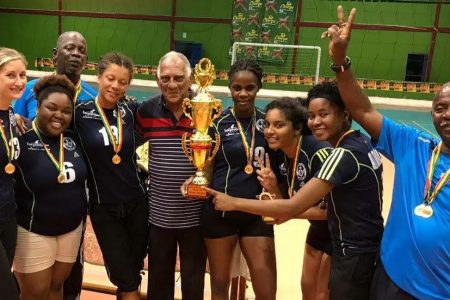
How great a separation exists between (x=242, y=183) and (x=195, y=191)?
294 mm

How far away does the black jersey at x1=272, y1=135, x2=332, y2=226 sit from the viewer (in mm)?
2270

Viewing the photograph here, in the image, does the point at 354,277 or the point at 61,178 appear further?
the point at 61,178

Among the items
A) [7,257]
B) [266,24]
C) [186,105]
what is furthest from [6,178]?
[266,24]

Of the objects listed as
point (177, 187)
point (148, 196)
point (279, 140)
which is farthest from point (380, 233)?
point (148, 196)

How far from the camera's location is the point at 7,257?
2240mm

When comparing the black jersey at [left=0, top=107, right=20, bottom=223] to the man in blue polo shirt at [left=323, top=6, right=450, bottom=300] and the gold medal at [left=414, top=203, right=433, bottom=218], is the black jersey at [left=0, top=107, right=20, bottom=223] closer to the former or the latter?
the man in blue polo shirt at [left=323, top=6, right=450, bottom=300]

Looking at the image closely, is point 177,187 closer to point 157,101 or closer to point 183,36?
point 157,101

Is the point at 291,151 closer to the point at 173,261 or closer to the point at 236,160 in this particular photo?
the point at 236,160

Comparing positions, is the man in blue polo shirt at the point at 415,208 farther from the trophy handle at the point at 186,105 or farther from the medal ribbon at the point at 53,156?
the medal ribbon at the point at 53,156

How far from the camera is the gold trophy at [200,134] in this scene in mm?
2316

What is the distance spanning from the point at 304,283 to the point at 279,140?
0.95 m

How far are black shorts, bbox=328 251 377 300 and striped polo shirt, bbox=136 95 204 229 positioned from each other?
0.93 meters

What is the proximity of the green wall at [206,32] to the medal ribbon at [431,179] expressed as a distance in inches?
546

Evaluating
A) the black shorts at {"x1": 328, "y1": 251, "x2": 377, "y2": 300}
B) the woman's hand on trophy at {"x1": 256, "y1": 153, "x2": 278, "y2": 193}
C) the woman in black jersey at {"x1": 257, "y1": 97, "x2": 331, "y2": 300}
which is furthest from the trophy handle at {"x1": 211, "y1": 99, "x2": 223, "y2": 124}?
the black shorts at {"x1": 328, "y1": 251, "x2": 377, "y2": 300}
